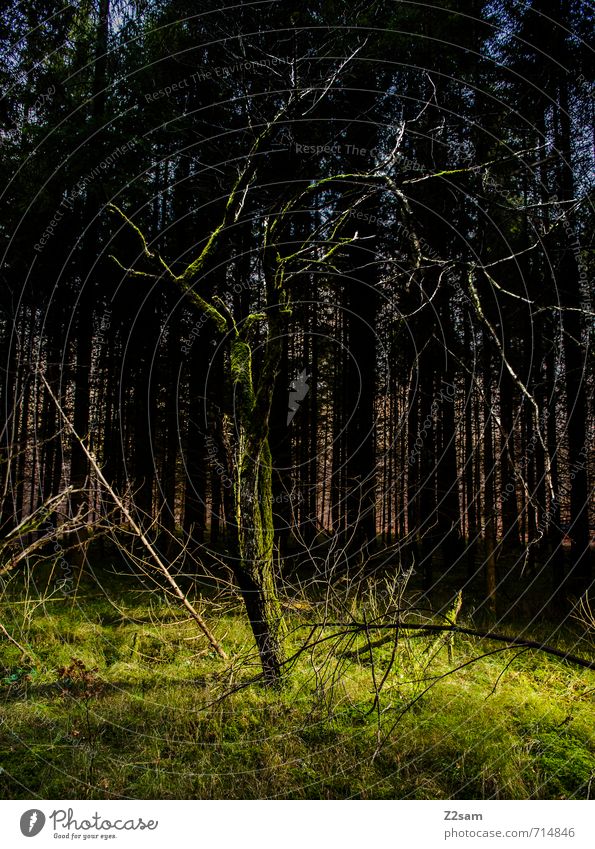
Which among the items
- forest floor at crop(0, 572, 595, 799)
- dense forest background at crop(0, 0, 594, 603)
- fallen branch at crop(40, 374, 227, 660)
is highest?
dense forest background at crop(0, 0, 594, 603)

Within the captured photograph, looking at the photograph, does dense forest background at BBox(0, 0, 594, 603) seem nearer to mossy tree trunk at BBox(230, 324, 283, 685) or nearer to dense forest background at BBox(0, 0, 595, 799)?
dense forest background at BBox(0, 0, 595, 799)

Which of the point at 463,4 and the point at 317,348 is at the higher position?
the point at 463,4

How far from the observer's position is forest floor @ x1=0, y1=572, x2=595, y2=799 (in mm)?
3922

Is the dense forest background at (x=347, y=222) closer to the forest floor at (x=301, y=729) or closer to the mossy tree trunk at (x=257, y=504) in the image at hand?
the mossy tree trunk at (x=257, y=504)

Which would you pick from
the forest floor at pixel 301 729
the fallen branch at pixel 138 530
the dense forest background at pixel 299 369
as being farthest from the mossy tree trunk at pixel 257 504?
the fallen branch at pixel 138 530

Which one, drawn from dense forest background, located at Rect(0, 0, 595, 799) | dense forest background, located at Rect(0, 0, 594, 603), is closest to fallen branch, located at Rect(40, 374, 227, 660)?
dense forest background, located at Rect(0, 0, 595, 799)

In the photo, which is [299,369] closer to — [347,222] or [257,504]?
[347,222]

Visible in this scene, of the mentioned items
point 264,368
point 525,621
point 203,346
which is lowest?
point 525,621

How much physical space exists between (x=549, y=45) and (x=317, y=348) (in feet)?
20.2

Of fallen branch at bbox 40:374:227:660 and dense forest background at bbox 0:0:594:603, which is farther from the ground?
dense forest background at bbox 0:0:594:603
